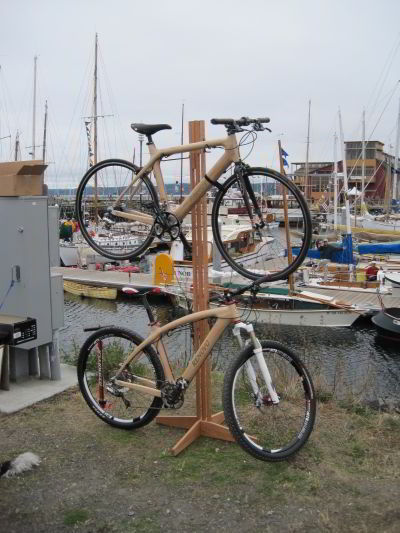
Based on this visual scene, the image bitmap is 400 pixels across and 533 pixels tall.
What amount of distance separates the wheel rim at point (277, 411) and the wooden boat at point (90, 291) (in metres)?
17.3

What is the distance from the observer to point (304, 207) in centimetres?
328

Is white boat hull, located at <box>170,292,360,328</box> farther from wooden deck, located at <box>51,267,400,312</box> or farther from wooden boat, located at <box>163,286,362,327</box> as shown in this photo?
wooden deck, located at <box>51,267,400,312</box>

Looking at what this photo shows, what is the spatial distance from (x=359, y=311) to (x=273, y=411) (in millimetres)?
13548

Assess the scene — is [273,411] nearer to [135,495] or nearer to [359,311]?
[135,495]

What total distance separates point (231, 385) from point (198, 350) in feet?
1.67

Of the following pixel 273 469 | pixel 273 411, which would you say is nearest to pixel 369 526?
pixel 273 469

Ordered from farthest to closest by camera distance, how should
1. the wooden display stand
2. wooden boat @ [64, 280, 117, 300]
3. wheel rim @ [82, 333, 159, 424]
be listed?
wooden boat @ [64, 280, 117, 300]
wheel rim @ [82, 333, 159, 424]
the wooden display stand

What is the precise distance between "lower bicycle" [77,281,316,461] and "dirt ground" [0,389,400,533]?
0.67 ft

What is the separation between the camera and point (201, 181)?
11.7 feet

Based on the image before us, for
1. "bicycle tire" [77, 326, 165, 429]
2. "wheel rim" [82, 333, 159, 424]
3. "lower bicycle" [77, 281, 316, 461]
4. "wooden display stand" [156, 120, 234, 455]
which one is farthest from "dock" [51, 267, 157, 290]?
"wooden display stand" [156, 120, 234, 455]

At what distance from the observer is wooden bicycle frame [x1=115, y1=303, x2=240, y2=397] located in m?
3.63

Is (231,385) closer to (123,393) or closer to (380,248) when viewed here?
(123,393)

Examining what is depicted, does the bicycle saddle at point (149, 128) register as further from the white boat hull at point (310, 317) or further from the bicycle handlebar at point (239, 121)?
the white boat hull at point (310, 317)

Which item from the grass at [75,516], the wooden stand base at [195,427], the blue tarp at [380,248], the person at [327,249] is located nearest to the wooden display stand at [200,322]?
the wooden stand base at [195,427]
